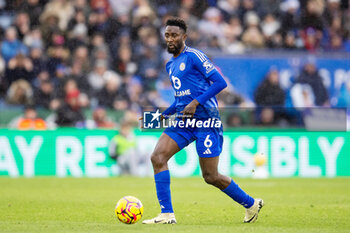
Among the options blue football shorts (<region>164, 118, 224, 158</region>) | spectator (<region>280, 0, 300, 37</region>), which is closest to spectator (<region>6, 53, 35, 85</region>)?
spectator (<region>280, 0, 300, 37</region>)

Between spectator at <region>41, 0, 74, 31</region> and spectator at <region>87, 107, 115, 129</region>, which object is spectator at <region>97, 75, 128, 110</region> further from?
spectator at <region>41, 0, 74, 31</region>

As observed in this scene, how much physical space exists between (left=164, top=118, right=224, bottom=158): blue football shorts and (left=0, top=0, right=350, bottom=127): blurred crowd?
357 inches

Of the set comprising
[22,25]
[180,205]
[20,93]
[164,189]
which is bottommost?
[180,205]

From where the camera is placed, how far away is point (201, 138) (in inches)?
298

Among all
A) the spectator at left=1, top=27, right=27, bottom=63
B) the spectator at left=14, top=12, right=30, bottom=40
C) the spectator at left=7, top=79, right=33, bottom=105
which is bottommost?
the spectator at left=7, top=79, right=33, bottom=105

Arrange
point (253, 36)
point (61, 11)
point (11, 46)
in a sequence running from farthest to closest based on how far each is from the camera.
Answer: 1. point (253, 36)
2. point (61, 11)
3. point (11, 46)

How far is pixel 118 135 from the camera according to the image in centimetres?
1642

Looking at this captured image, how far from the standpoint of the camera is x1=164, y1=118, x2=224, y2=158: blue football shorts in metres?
7.54

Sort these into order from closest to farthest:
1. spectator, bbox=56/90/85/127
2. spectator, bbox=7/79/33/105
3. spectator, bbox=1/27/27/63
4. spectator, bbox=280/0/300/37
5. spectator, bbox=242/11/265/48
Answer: spectator, bbox=56/90/85/127 < spectator, bbox=7/79/33/105 < spectator, bbox=1/27/27/63 < spectator, bbox=242/11/265/48 < spectator, bbox=280/0/300/37

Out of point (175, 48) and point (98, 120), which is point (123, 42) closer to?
point (98, 120)

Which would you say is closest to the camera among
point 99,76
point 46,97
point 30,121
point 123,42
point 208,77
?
point 208,77

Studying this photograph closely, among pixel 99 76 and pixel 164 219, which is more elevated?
pixel 99 76

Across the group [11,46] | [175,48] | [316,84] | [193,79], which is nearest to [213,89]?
[193,79]

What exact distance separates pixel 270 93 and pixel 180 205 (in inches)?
288
